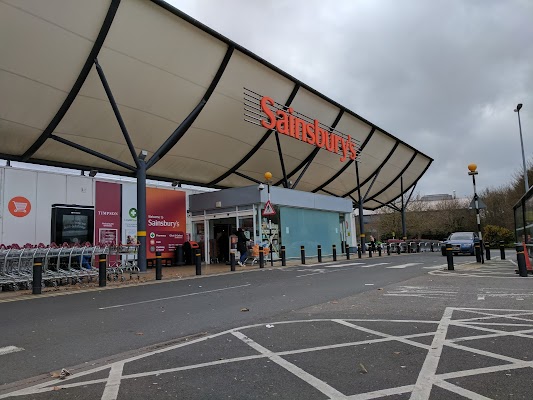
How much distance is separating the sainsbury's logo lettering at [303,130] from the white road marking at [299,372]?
56.2 feet

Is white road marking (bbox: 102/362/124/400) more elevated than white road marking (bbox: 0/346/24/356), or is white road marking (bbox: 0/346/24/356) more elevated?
white road marking (bbox: 0/346/24/356)

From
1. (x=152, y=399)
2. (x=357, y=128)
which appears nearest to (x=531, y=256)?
(x=152, y=399)

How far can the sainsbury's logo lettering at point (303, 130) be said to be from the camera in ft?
72.6

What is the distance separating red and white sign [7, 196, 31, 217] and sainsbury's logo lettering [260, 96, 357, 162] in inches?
439

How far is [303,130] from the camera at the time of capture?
25.0 metres

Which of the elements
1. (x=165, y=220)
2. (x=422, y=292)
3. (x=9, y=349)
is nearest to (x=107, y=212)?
(x=165, y=220)

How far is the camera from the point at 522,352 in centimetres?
462

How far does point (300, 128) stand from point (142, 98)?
9.93 metres

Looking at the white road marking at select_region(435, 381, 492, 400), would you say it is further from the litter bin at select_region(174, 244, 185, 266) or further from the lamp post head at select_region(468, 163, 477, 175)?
the litter bin at select_region(174, 244, 185, 266)

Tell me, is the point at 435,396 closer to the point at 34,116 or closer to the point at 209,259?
the point at 34,116

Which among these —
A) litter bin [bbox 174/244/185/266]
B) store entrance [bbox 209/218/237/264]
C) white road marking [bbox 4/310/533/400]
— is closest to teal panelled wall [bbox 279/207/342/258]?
store entrance [bbox 209/218/237/264]

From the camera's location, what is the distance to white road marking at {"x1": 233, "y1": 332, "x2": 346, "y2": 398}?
11.9 ft

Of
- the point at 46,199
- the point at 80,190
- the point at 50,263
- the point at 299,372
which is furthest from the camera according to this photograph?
the point at 80,190

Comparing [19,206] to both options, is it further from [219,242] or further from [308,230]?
[308,230]
